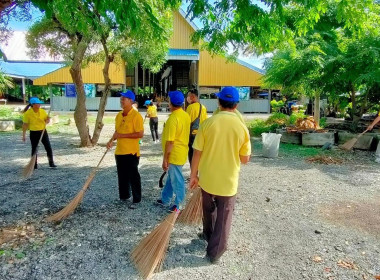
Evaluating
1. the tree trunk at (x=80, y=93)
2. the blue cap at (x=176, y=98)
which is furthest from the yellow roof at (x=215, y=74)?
the blue cap at (x=176, y=98)

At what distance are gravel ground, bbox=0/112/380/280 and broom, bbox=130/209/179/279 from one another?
95 mm

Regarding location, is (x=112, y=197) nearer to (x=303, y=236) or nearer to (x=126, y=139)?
(x=126, y=139)

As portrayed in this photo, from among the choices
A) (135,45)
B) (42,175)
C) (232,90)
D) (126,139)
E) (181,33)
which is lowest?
(42,175)

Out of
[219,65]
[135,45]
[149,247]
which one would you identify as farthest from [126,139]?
[219,65]

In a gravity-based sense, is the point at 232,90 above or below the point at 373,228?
above

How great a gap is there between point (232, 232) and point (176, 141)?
1.34 m

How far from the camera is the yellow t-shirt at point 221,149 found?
9.68 feet

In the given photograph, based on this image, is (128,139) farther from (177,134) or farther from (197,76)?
(197,76)

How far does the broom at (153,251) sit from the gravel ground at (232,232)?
0.10m

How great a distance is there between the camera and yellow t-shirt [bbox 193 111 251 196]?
9.68 ft

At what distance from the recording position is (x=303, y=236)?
3.86 meters

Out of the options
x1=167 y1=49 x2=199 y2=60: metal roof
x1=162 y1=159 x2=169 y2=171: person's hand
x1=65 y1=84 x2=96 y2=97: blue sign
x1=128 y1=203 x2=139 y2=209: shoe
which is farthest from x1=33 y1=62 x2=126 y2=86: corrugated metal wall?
x1=162 y1=159 x2=169 y2=171: person's hand

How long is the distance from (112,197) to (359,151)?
7.52 m

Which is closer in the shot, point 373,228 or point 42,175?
point 373,228
